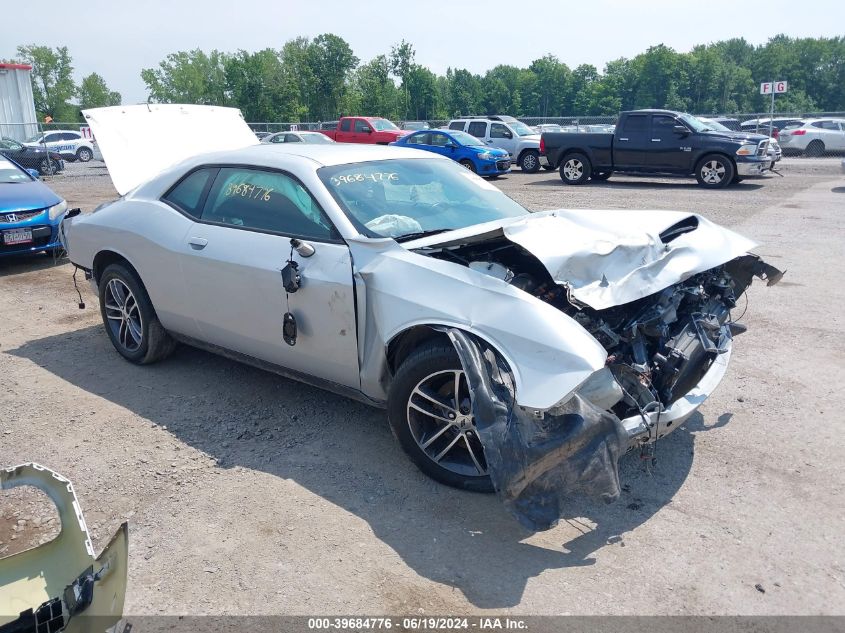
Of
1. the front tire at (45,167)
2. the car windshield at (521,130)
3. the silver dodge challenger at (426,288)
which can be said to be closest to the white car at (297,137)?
the car windshield at (521,130)

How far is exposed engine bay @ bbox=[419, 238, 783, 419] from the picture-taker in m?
3.41

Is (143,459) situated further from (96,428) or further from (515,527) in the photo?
(515,527)

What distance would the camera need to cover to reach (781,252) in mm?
Answer: 9156

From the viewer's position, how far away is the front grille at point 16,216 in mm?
8750

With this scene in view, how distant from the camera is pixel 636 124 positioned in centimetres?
1797

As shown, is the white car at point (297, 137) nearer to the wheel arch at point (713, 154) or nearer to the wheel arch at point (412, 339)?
the wheel arch at point (713, 154)

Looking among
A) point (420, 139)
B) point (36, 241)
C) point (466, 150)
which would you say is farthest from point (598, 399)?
point (420, 139)

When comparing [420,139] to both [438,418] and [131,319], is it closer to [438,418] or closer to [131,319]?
[131,319]

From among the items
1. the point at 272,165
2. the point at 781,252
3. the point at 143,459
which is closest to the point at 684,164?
the point at 781,252

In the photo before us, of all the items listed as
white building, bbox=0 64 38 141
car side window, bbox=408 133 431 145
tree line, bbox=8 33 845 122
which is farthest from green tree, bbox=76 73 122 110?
car side window, bbox=408 133 431 145

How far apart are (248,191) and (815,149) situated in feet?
92.3

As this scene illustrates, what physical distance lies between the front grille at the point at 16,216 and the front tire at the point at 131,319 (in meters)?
4.33

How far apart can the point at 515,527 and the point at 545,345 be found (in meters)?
0.94

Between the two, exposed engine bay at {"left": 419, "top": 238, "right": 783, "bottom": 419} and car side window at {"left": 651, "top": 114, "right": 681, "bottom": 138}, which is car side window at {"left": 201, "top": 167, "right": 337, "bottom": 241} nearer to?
exposed engine bay at {"left": 419, "top": 238, "right": 783, "bottom": 419}
